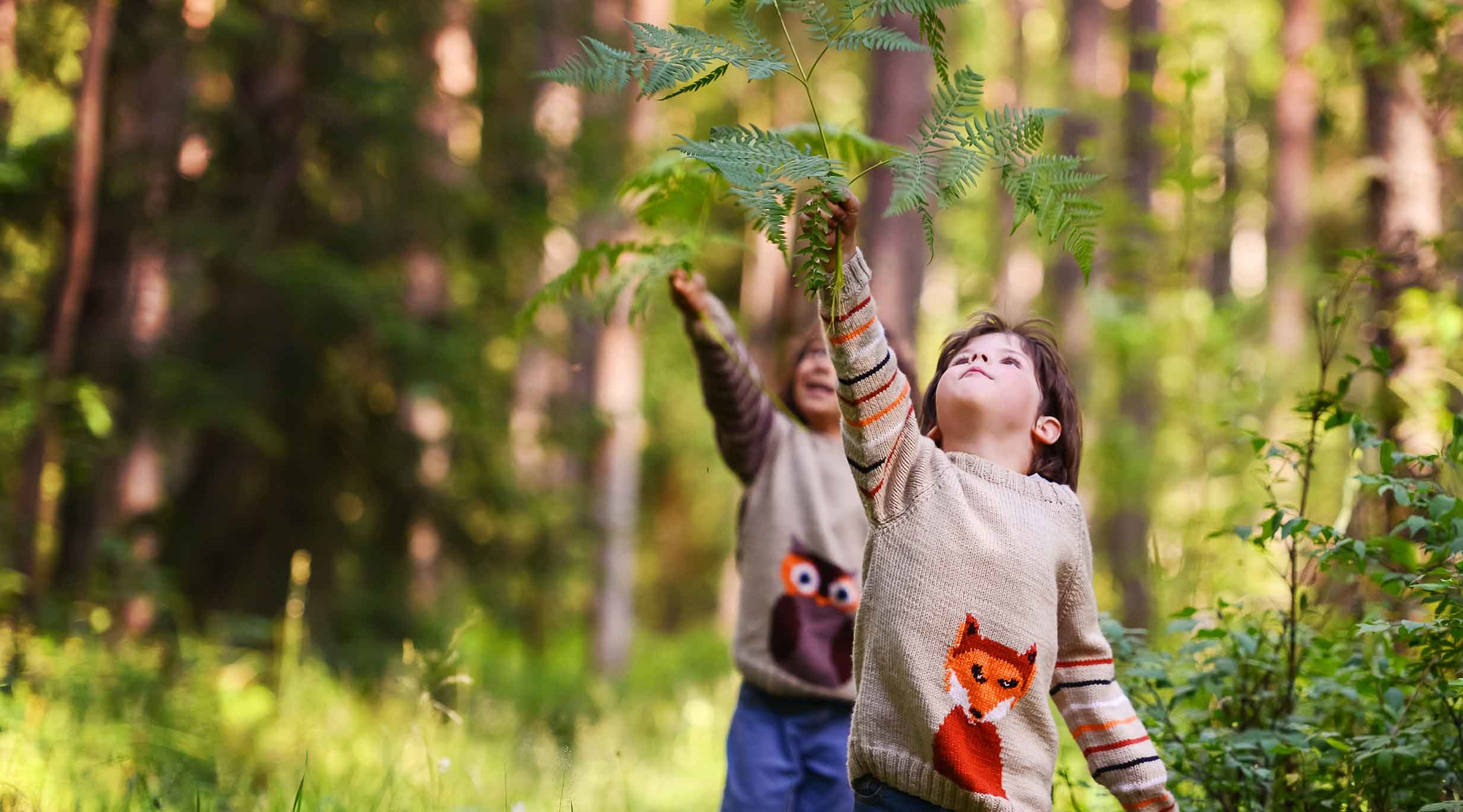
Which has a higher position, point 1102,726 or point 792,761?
point 1102,726

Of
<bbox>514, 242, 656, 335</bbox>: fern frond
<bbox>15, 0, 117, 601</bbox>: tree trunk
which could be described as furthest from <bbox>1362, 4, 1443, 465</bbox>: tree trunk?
<bbox>15, 0, 117, 601</bbox>: tree trunk

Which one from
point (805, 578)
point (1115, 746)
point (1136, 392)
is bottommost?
point (1115, 746)

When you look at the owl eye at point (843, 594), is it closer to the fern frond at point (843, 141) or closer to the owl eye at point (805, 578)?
the owl eye at point (805, 578)

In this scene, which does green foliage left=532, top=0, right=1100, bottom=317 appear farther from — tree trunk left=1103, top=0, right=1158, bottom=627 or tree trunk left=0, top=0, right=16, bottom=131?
tree trunk left=1103, top=0, right=1158, bottom=627

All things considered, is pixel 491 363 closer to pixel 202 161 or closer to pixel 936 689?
pixel 202 161

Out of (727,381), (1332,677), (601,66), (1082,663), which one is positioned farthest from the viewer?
(727,381)

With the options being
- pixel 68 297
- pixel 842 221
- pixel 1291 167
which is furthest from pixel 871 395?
pixel 1291 167

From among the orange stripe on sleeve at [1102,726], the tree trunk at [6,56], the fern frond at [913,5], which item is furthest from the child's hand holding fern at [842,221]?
the tree trunk at [6,56]

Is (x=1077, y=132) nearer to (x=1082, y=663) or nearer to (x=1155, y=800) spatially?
(x=1082, y=663)

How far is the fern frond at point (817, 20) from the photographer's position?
208cm

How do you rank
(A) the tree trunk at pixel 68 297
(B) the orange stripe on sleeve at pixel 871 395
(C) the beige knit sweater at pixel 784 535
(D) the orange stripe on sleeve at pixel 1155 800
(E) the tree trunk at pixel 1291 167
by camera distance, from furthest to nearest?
(E) the tree trunk at pixel 1291 167 → (A) the tree trunk at pixel 68 297 → (C) the beige knit sweater at pixel 784 535 → (D) the orange stripe on sleeve at pixel 1155 800 → (B) the orange stripe on sleeve at pixel 871 395

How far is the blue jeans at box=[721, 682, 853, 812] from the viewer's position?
10.8 ft

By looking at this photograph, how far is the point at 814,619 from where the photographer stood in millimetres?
3398

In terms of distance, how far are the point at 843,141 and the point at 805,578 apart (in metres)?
1.39
